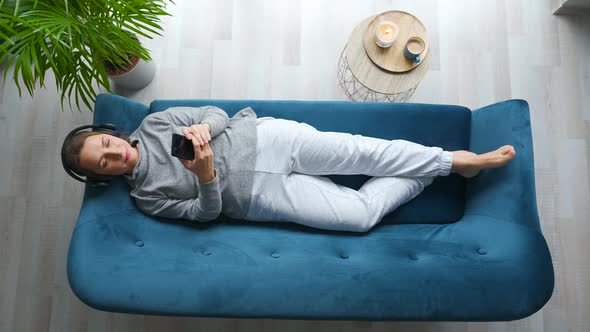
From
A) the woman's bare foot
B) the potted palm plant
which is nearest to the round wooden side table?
the woman's bare foot

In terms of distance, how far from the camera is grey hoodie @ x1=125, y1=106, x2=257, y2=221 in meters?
1.54

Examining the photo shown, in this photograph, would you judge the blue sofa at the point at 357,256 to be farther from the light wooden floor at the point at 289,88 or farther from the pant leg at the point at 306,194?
the light wooden floor at the point at 289,88

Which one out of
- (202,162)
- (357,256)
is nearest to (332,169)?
(357,256)

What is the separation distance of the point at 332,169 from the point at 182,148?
0.62 m

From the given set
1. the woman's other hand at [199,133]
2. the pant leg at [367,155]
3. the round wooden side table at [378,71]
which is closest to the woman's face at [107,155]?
the woman's other hand at [199,133]

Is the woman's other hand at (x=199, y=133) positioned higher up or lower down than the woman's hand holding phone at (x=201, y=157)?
higher up

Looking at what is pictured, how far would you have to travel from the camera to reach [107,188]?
61.5 inches

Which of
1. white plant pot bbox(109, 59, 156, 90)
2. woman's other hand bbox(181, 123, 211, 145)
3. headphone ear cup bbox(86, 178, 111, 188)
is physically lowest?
headphone ear cup bbox(86, 178, 111, 188)

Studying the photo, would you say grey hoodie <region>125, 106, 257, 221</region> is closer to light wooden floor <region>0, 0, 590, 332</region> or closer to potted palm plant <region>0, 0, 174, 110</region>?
potted palm plant <region>0, 0, 174, 110</region>

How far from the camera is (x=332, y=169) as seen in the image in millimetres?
1645

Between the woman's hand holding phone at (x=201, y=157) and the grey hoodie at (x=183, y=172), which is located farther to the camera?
the grey hoodie at (x=183, y=172)

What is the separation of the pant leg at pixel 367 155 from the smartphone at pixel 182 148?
1.38 feet

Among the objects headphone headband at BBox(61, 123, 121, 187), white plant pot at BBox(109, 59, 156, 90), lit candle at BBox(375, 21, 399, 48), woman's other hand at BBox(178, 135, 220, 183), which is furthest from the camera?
white plant pot at BBox(109, 59, 156, 90)

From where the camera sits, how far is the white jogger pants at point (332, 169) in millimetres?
1556
